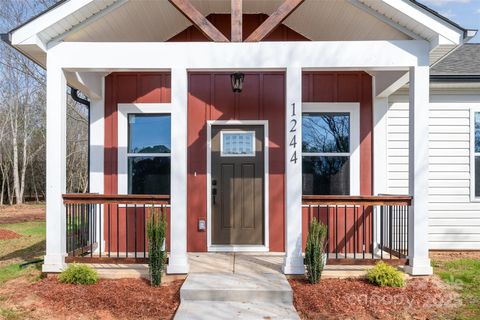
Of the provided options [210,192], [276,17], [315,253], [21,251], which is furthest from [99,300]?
[21,251]

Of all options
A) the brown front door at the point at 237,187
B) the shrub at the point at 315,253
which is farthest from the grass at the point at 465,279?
the brown front door at the point at 237,187

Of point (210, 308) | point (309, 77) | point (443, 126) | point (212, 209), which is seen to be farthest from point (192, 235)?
point (443, 126)

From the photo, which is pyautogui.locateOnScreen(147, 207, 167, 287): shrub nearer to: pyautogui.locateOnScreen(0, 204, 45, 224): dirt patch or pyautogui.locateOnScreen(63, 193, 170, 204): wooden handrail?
pyautogui.locateOnScreen(63, 193, 170, 204): wooden handrail

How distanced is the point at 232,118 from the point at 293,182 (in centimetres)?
199

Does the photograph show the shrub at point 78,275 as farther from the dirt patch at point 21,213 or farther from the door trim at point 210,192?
the dirt patch at point 21,213

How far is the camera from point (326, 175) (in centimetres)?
643

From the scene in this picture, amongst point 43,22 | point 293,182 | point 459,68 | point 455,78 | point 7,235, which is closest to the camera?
point 43,22

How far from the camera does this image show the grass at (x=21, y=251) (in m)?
5.40

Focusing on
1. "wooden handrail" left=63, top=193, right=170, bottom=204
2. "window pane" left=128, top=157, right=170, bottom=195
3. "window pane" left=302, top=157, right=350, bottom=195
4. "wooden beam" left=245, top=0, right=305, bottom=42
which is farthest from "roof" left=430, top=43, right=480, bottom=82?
"wooden handrail" left=63, top=193, right=170, bottom=204

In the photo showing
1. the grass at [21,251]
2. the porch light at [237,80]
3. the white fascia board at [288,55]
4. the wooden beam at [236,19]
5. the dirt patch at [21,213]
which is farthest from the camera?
the dirt patch at [21,213]

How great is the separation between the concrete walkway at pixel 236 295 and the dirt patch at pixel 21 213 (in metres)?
11.1

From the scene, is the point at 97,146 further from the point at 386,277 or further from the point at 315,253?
the point at 386,277

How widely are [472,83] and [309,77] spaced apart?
2.52 metres

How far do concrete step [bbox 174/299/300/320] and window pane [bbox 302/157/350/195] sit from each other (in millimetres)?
2634
